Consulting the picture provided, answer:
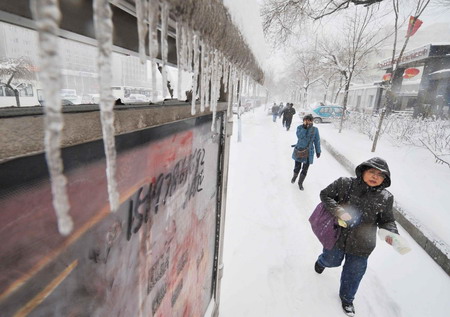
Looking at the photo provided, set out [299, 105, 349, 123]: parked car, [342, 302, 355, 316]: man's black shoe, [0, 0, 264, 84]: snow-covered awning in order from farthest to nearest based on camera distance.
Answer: [299, 105, 349, 123]: parked car, [342, 302, 355, 316]: man's black shoe, [0, 0, 264, 84]: snow-covered awning

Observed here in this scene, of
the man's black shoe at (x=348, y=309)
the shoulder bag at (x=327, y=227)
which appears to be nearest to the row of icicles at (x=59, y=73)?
the shoulder bag at (x=327, y=227)

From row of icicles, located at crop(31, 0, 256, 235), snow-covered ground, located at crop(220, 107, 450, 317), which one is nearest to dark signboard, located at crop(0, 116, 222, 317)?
row of icicles, located at crop(31, 0, 256, 235)

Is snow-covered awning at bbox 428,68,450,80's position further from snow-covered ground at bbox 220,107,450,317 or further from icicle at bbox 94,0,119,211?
icicle at bbox 94,0,119,211

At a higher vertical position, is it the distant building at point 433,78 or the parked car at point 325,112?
the distant building at point 433,78

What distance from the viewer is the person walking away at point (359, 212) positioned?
89.5 inches

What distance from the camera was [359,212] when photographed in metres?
2.39

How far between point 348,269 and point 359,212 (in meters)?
0.66

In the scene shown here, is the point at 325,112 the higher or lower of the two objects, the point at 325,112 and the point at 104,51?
the lower

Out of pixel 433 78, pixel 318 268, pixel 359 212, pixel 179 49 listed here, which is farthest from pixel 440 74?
pixel 179 49

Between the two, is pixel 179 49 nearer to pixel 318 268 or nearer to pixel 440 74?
pixel 318 268

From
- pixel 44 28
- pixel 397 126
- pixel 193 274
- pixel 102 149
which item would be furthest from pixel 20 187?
pixel 397 126

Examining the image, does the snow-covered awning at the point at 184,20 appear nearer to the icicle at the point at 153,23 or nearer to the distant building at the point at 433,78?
the icicle at the point at 153,23

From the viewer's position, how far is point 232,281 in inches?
118

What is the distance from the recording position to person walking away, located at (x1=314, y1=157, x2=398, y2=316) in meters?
2.27
